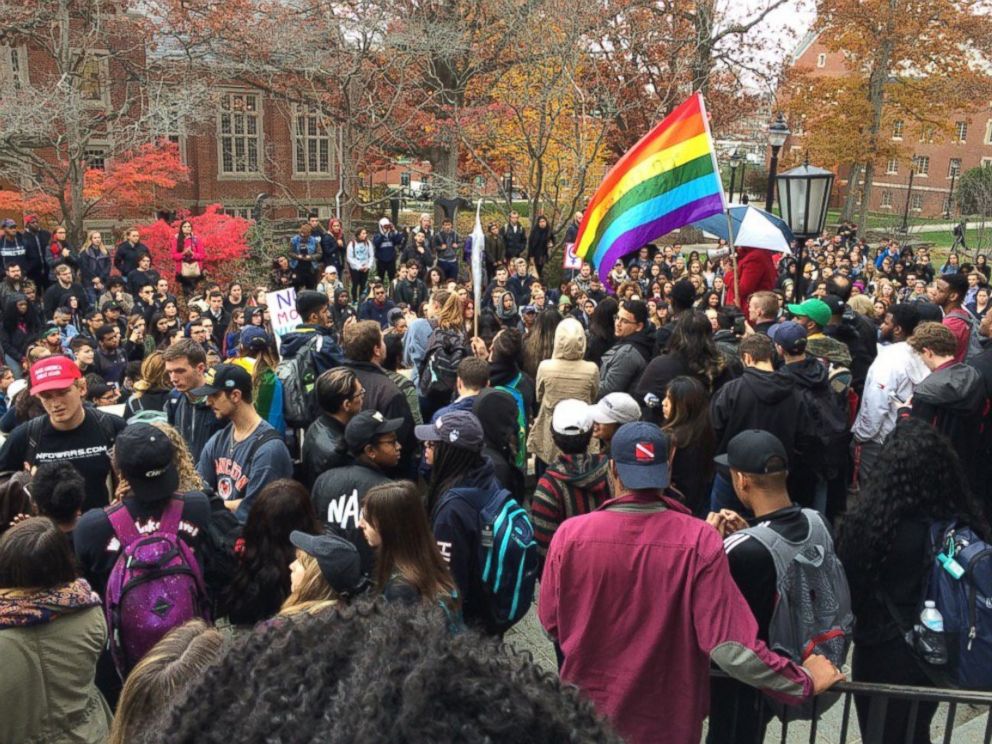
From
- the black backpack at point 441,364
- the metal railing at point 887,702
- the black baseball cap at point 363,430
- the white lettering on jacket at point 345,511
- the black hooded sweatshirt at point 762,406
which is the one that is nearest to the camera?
the metal railing at point 887,702

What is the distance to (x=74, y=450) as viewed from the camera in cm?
496

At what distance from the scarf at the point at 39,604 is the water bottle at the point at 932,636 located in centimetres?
328

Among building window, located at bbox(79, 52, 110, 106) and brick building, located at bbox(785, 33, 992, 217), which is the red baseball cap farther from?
brick building, located at bbox(785, 33, 992, 217)

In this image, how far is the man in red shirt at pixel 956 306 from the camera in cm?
740

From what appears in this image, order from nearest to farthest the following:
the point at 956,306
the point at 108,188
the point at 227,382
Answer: the point at 227,382, the point at 956,306, the point at 108,188

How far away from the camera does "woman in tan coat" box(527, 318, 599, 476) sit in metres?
6.43

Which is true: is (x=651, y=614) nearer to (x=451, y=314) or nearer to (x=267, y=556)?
(x=267, y=556)

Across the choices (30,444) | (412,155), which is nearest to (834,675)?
(30,444)

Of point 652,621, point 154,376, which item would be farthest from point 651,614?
point 154,376

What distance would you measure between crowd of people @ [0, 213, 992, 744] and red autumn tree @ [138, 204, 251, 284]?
13.8 m

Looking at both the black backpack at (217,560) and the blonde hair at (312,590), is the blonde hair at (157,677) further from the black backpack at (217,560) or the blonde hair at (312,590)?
the black backpack at (217,560)

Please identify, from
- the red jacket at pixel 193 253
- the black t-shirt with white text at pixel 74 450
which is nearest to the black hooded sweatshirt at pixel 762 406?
the black t-shirt with white text at pixel 74 450

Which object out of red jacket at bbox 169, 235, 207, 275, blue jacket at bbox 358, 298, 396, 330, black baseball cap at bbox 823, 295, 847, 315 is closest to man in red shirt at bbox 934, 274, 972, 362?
black baseball cap at bbox 823, 295, 847, 315

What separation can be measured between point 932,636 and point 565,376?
3.31 metres
